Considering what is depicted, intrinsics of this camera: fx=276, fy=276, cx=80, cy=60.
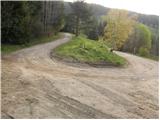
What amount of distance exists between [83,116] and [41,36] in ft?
74.6

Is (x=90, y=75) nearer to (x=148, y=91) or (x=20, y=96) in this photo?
(x=148, y=91)

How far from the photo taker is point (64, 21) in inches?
1665

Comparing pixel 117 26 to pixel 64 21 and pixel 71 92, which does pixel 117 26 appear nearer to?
pixel 71 92

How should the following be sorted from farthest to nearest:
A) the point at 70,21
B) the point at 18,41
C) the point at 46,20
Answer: the point at 70,21
the point at 46,20
the point at 18,41

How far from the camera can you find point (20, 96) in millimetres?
9828

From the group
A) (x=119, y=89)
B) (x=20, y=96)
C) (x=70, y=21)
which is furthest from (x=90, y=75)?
(x=70, y=21)

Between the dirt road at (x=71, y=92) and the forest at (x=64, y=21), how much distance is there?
3167 mm

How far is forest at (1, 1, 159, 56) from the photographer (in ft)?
→ 69.9

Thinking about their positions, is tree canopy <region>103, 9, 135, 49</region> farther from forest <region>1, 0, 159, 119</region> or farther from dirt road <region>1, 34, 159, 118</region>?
dirt road <region>1, 34, 159, 118</region>

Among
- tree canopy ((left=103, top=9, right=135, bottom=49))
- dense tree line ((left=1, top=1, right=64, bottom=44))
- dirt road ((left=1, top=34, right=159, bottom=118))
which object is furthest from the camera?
tree canopy ((left=103, top=9, right=135, bottom=49))

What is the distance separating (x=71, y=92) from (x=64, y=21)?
32103 mm

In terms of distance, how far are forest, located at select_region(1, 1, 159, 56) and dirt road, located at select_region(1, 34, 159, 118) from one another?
3.17 metres

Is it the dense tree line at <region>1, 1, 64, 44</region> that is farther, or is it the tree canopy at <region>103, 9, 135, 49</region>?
the tree canopy at <region>103, 9, 135, 49</region>

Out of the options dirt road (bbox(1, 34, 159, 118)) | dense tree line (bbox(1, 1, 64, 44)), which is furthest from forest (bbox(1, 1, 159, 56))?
dirt road (bbox(1, 34, 159, 118))
